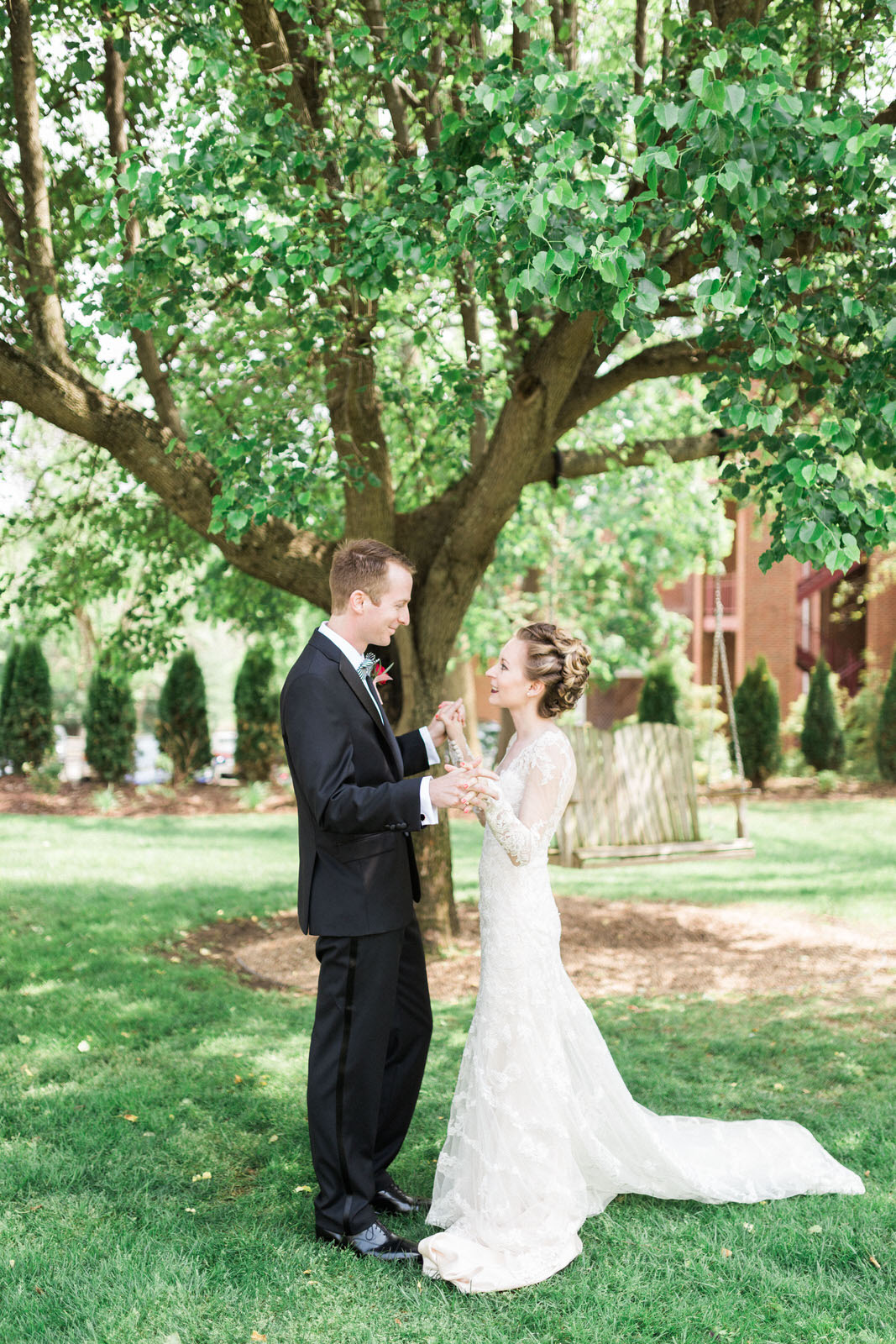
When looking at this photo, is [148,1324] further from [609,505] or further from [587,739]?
[609,505]

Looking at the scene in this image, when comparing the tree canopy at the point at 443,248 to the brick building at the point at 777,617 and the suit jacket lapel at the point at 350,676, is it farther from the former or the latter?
the brick building at the point at 777,617

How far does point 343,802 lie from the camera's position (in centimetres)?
347

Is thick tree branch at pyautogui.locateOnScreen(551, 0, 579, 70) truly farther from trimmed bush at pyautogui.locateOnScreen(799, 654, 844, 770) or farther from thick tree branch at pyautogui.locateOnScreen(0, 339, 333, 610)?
Result: trimmed bush at pyautogui.locateOnScreen(799, 654, 844, 770)

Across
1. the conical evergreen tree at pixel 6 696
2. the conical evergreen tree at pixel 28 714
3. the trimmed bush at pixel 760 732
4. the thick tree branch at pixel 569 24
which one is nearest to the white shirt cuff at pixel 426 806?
the thick tree branch at pixel 569 24

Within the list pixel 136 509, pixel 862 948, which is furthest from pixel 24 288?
pixel 862 948

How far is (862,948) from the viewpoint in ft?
26.8

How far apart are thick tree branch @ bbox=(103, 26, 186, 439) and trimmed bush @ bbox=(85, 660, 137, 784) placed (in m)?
10.8

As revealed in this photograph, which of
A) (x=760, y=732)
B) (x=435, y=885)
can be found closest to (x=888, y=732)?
(x=760, y=732)

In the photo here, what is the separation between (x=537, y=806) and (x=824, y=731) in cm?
1577

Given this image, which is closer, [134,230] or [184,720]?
[134,230]

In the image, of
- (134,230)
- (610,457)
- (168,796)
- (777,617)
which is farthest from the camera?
(777,617)

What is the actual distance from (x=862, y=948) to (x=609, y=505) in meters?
8.88

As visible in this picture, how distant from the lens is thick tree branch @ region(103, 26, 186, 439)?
6.55m

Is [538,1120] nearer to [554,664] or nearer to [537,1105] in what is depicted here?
[537,1105]
